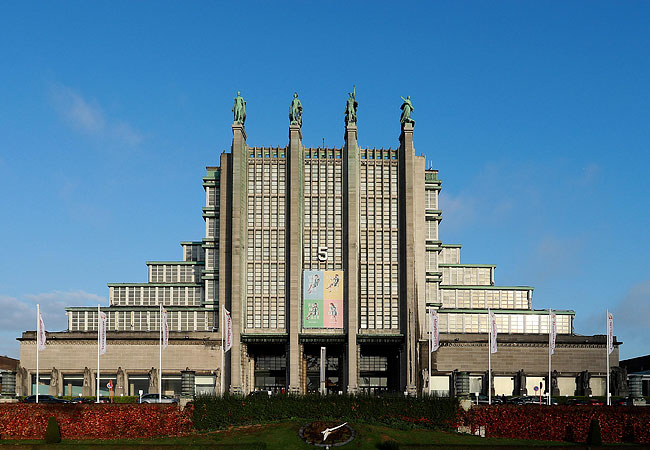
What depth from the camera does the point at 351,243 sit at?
372ft

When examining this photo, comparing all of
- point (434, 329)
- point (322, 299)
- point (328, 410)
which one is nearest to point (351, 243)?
point (322, 299)

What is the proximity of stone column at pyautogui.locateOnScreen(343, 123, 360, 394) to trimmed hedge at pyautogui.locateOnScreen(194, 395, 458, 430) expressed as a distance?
47385 mm

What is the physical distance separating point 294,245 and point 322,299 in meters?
8.40

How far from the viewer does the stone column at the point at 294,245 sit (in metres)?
111

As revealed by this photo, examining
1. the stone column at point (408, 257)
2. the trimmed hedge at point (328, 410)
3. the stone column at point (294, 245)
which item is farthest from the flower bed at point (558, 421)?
the stone column at point (294, 245)

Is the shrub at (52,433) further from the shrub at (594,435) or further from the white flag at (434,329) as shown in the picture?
the white flag at (434,329)

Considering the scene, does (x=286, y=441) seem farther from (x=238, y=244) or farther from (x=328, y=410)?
(x=238, y=244)

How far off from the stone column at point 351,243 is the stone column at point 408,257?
6.26m

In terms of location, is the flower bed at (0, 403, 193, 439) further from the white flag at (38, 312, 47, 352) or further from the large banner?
the large banner

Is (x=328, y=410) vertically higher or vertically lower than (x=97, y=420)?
higher

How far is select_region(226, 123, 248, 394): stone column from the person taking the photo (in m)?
111

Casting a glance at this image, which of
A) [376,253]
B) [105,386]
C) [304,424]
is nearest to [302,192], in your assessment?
[376,253]

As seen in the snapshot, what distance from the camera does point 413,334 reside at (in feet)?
364

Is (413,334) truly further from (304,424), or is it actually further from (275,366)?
(304,424)
